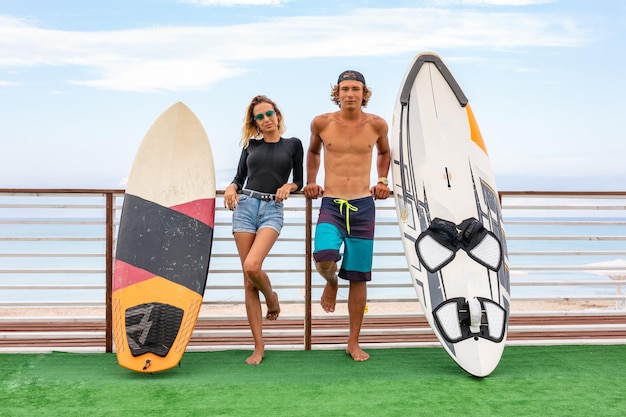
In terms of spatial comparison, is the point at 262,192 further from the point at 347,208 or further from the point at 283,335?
the point at 283,335

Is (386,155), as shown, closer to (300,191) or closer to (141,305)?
(300,191)

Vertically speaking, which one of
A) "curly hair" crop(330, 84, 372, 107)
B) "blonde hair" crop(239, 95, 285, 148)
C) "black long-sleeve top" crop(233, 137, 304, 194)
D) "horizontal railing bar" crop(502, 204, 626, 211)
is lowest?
"horizontal railing bar" crop(502, 204, 626, 211)

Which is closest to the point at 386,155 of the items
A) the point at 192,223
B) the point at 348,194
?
the point at 348,194

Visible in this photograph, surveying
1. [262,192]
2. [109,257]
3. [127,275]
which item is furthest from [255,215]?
[109,257]

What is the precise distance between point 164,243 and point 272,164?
0.76 meters

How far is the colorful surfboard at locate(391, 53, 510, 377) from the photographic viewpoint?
344cm

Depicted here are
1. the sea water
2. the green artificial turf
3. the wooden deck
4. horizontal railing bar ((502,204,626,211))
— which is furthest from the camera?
the sea water

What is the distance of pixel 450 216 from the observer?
3717 mm

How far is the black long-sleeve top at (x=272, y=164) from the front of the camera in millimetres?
3541

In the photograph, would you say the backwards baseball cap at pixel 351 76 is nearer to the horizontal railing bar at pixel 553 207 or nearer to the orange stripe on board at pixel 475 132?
Answer: the orange stripe on board at pixel 475 132

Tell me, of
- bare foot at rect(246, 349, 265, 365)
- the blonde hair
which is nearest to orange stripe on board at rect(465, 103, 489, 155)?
the blonde hair

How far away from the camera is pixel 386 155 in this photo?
12.2ft

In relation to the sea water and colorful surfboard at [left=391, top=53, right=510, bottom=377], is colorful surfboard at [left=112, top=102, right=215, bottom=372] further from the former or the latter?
the sea water

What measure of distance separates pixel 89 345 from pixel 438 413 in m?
2.34
